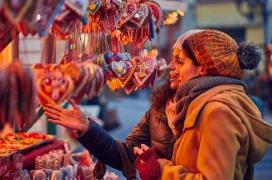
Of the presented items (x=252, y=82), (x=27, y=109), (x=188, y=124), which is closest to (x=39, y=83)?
(x=27, y=109)

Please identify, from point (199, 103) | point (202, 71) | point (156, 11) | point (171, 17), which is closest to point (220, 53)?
point (202, 71)

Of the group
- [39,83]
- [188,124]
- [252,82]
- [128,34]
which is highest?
[128,34]

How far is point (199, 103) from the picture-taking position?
2207 mm

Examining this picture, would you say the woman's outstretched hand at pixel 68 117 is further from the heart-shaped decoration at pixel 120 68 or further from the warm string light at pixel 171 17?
the warm string light at pixel 171 17

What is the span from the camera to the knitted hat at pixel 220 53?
2.25m

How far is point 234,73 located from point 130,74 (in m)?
0.83

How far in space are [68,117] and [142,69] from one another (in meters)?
0.67

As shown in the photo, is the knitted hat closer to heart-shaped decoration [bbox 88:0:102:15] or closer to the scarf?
the scarf

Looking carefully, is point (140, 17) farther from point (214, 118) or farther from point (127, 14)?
point (214, 118)

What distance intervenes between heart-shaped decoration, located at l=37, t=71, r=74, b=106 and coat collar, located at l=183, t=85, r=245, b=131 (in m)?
0.51

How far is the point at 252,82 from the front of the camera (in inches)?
647

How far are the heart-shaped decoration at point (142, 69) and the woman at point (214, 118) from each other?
2.05 feet

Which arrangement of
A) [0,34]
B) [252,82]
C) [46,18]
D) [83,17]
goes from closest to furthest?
[46,18] < [0,34] < [83,17] < [252,82]

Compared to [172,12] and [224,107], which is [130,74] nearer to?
[172,12]
